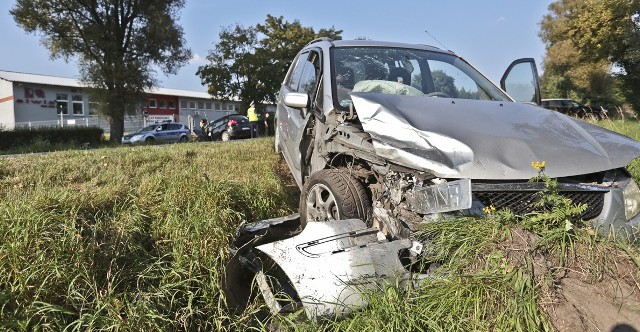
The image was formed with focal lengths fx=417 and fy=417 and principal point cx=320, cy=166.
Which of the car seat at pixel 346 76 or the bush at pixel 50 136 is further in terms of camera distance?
the bush at pixel 50 136

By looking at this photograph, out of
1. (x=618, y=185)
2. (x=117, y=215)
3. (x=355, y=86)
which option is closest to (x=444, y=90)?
(x=355, y=86)

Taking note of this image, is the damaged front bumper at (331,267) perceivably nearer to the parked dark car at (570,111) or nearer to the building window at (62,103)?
the parked dark car at (570,111)

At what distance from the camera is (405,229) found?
2545mm

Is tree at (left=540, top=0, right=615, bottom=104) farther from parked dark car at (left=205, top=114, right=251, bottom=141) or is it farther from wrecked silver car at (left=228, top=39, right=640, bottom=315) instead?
wrecked silver car at (left=228, top=39, right=640, bottom=315)

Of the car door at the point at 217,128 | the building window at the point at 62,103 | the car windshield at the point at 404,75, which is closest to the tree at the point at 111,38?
the car door at the point at 217,128

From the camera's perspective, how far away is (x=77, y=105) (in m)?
39.2

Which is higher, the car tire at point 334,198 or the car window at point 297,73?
the car window at point 297,73

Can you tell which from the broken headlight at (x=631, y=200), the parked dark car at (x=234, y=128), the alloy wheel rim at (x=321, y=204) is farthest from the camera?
the parked dark car at (x=234, y=128)

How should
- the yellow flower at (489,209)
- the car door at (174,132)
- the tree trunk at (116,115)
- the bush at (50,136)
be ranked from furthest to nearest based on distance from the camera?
the car door at (174,132) < the tree trunk at (116,115) < the bush at (50,136) < the yellow flower at (489,209)

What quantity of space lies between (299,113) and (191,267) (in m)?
2.02

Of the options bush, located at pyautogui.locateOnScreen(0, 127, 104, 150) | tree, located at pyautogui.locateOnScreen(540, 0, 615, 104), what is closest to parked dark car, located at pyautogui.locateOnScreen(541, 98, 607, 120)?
tree, located at pyautogui.locateOnScreen(540, 0, 615, 104)

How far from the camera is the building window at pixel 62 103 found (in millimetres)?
37034

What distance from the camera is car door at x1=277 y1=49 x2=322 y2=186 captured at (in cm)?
409

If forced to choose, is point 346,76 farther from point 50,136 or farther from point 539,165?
point 50,136
